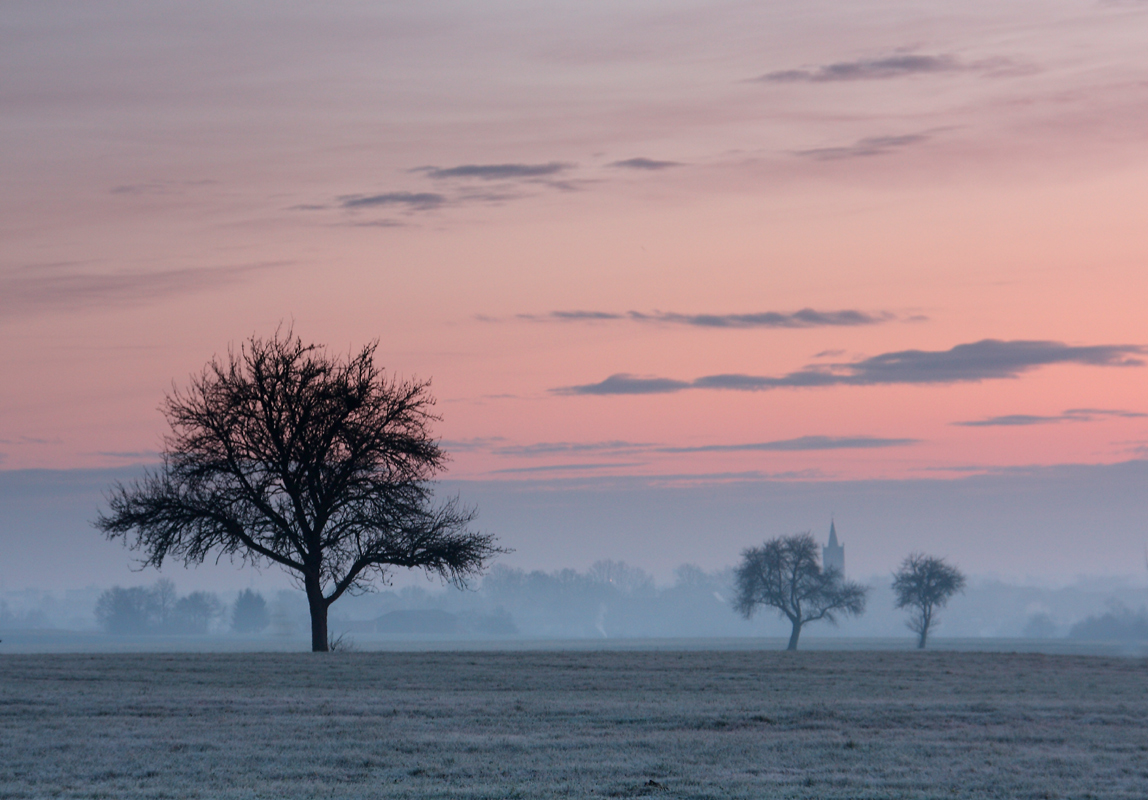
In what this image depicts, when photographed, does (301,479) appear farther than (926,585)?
No

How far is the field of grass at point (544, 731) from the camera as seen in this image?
15812 millimetres

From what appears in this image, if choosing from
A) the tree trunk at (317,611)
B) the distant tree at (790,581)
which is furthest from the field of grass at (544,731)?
the distant tree at (790,581)

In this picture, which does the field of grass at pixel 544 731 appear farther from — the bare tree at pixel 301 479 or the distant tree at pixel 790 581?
the distant tree at pixel 790 581

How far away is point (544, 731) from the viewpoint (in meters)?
20.5

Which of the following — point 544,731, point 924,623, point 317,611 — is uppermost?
point 317,611

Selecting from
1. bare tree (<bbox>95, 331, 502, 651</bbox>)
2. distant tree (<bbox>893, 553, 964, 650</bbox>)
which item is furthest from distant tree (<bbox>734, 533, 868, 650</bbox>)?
bare tree (<bbox>95, 331, 502, 651</bbox>)

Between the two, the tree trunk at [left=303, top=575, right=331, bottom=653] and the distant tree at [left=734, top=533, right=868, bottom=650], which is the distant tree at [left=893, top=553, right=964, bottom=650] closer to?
the distant tree at [left=734, top=533, right=868, bottom=650]

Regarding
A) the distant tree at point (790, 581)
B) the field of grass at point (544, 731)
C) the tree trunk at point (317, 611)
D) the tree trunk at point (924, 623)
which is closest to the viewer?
the field of grass at point (544, 731)

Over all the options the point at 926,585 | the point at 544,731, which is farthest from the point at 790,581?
the point at 544,731

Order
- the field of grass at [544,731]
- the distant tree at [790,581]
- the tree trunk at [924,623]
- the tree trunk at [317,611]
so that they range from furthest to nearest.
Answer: the tree trunk at [924,623]
the distant tree at [790,581]
the tree trunk at [317,611]
the field of grass at [544,731]

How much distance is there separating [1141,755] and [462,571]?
25.0 metres

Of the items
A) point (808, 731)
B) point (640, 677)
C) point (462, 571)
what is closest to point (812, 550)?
point (462, 571)

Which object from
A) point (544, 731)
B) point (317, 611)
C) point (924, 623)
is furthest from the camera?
point (924, 623)

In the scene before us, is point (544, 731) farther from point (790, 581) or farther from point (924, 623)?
point (924, 623)
